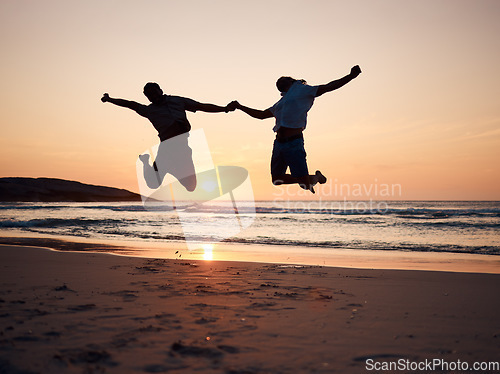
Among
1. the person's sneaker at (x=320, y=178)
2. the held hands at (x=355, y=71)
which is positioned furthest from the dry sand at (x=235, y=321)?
the held hands at (x=355, y=71)

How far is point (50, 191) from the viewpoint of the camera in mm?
97000

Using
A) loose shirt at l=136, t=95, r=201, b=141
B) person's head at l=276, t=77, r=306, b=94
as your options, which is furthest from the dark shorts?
loose shirt at l=136, t=95, r=201, b=141

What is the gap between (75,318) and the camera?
506cm

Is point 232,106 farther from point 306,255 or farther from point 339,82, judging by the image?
point 306,255

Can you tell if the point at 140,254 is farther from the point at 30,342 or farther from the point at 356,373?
the point at 356,373

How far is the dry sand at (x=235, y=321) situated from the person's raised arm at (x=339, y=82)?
305cm

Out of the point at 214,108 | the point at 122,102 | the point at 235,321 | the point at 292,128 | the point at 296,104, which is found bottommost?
the point at 235,321

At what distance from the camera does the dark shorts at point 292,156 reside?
666 centimetres

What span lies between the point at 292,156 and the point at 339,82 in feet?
4.33

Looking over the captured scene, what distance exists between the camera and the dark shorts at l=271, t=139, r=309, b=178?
666 cm

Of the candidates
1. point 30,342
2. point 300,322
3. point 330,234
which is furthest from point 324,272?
point 330,234

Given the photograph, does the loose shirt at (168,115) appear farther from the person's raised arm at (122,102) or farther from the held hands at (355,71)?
the held hands at (355,71)
